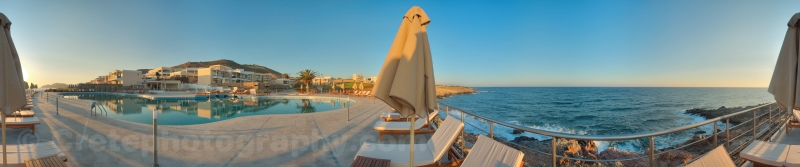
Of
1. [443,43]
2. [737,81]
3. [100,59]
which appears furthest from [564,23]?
[100,59]

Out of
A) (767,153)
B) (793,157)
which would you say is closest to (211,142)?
(767,153)

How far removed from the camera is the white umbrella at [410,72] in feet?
5.80

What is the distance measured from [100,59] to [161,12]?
577 inches

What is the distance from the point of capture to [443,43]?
1614 centimetres

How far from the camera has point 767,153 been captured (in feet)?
9.53

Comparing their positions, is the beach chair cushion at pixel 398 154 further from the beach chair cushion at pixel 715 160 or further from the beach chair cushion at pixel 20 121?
the beach chair cushion at pixel 20 121

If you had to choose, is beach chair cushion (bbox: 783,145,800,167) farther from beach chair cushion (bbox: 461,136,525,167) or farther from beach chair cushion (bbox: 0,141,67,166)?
beach chair cushion (bbox: 0,141,67,166)

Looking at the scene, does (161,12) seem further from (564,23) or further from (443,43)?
(564,23)

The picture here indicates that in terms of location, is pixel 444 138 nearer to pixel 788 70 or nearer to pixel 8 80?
pixel 788 70

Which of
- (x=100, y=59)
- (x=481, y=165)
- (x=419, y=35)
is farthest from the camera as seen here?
(x=100, y=59)

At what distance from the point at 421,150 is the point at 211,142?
12.6 ft

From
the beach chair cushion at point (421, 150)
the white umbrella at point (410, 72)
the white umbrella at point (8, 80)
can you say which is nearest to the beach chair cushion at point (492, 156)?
the beach chair cushion at point (421, 150)

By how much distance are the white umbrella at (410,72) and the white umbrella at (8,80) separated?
3.17 m

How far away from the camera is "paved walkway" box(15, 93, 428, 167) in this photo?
3.72 meters
